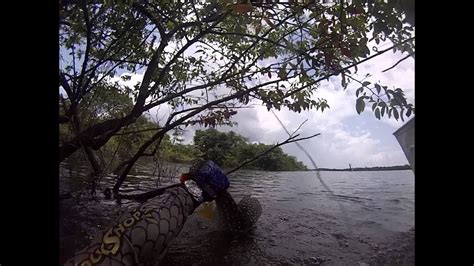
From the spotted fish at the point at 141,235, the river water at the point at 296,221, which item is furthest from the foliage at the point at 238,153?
the spotted fish at the point at 141,235

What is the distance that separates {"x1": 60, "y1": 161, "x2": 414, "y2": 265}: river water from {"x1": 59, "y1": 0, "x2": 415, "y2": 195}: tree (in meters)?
0.16

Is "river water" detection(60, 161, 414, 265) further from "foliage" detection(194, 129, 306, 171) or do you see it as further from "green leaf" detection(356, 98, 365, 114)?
"green leaf" detection(356, 98, 365, 114)

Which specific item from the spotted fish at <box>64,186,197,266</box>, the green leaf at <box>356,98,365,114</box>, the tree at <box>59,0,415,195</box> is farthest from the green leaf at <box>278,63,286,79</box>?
the spotted fish at <box>64,186,197,266</box>

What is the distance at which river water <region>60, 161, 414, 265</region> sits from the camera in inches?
33.5

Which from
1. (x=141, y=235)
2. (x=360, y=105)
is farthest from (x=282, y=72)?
(x=141, y=235)

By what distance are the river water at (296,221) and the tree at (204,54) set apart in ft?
0.53

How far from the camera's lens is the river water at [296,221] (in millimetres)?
851

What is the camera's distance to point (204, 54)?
110cm

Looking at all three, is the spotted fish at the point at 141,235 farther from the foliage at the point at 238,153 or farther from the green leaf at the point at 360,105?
the green leaf at the point at 360,105

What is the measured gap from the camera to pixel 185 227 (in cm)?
97

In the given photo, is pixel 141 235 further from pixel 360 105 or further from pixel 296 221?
pixel 360 105

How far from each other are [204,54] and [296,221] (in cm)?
57
